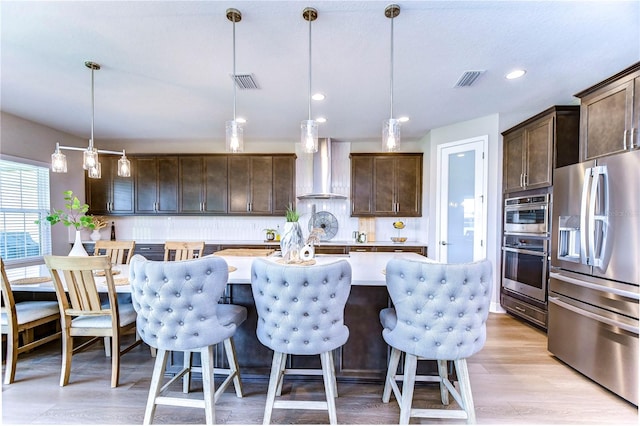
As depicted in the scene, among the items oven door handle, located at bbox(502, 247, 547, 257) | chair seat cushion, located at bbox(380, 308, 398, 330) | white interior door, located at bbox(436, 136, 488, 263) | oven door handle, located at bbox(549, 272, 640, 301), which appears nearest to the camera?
chair seat cushion, located at bbox(380, 308, 398, 330)

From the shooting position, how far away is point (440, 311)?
58.6 inches

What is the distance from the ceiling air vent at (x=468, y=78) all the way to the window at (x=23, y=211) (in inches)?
208

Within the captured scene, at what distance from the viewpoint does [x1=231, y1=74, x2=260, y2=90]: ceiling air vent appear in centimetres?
258

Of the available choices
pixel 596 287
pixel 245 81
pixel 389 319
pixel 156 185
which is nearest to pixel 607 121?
pixel 596 287

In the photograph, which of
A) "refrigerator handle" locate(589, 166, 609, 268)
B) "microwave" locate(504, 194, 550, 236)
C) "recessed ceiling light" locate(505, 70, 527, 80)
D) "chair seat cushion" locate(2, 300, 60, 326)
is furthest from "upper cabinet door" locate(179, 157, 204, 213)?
"refrigerator handle" locate(589, 166, 609, 268)

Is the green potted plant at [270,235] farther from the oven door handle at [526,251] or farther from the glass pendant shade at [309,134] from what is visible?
the oven door handle at [526,251]

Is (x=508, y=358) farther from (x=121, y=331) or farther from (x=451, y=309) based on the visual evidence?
(x=121, y=331)

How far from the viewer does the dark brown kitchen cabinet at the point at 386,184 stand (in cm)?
471

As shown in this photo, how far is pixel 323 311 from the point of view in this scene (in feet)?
5.02

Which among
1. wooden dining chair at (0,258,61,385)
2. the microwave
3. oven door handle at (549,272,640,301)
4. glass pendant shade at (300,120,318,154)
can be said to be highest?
glass pendant shade at (300,120,318,154)

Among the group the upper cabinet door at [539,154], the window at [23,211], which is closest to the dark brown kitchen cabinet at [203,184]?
the window at [23,211]

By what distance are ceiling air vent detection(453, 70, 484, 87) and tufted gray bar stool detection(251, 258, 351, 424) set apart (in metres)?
2.18

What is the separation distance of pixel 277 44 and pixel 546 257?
326 cm

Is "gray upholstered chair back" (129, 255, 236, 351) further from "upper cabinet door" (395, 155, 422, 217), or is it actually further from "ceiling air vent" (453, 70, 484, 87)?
"upper cabinet door" (395, 155, 422, 217)
